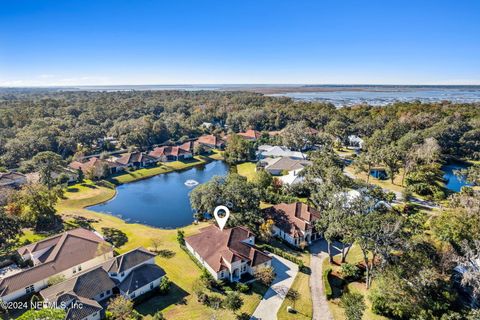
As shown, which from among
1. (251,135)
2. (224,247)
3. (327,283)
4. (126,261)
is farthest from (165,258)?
(251,135)

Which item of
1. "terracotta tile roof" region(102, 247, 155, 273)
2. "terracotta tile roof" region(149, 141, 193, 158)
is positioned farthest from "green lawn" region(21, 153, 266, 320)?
"terracotta tile roof" region(149, 141, 193, 158)

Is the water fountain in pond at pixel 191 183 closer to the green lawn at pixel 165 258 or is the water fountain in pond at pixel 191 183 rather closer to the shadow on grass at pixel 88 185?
the green lawn at pixel 165 258

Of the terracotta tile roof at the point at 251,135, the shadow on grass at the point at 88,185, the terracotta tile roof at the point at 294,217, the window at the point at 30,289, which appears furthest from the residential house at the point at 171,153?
the window at the point at 30,289

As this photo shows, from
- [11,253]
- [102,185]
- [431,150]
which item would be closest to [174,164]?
[102,185]

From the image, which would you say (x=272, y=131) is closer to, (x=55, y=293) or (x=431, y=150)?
(x=431, y=150)

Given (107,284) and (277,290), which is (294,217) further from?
(107,284)

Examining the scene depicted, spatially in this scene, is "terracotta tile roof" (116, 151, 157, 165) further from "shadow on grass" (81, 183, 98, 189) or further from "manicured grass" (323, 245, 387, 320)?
"manicured grass" (323, 245, 387, 320)
